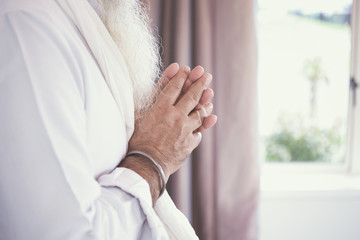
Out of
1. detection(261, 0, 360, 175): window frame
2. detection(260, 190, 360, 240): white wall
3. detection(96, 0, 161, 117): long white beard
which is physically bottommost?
detection(260, 190, 360, 240): white wall

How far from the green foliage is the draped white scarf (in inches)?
58.1

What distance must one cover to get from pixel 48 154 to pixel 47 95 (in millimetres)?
90

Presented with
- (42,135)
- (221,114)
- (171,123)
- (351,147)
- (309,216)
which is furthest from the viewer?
(351,147)

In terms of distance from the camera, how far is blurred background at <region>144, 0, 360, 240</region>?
5.96 ft

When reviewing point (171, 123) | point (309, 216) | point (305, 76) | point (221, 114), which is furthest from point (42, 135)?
point (305, 76)

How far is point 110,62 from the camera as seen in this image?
0.77m

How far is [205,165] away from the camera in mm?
1844

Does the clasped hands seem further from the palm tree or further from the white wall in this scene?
the palm tree

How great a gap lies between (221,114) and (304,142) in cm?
68

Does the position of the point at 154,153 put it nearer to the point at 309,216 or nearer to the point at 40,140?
the point at 40,140

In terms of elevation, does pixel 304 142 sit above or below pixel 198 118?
below

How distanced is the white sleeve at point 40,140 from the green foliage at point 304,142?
1780mm

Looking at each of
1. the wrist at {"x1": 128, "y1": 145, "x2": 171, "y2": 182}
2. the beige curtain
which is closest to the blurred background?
the beige curtain

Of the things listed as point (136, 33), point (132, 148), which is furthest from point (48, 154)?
point (136, 33)
